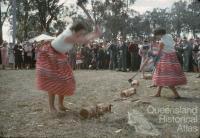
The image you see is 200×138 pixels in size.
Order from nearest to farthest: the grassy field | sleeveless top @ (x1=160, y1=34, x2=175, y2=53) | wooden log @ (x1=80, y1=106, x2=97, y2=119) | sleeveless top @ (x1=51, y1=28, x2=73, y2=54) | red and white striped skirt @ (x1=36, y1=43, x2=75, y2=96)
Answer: the grassy field → wooden log @ (x1=80, y1=106, x2=97, y2=119) → sleeveless top @ (x1=51, y1=28, x2=73, y2=54) → red and white striped skirt @ (x1=36, y1=43, x2=75, y2=96) → sleeveless top @ (x1=160, y1=34, x2=175, y2=53)

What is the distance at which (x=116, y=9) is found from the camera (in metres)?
52.5

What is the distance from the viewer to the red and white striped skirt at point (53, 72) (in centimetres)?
802

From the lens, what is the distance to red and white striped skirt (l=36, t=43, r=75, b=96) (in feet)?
26.3

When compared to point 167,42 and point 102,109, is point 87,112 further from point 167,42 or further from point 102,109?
point 167,42

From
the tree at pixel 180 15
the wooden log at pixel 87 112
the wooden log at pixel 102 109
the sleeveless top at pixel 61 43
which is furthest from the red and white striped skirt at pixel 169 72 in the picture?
the tree at pixel 180 15

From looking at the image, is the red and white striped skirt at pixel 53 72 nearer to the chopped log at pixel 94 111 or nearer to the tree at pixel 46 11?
the chopped log at pixel 94 111

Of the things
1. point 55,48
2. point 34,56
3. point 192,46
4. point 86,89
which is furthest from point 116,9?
point 55,48

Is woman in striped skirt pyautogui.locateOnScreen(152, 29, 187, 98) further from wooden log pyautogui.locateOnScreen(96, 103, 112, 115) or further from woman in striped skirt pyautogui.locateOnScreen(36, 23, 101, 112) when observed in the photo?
woman in striped skirt pyautogui.locateOnScreen(36, 23, 101, 112)

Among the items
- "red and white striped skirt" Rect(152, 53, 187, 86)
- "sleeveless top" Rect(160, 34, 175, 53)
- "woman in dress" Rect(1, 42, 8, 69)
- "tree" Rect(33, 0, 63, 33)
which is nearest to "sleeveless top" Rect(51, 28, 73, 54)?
"sleeveless top" Rect(160, 34, 175, 53)

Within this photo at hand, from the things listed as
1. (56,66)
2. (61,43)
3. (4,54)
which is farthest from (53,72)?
(4,54)

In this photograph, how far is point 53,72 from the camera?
8023mm

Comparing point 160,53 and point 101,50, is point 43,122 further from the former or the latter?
point 101,50

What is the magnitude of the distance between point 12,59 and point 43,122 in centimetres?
1712

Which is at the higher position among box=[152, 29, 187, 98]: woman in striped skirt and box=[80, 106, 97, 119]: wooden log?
box=[152, 29, 187, 98]: woman in striped skirt
